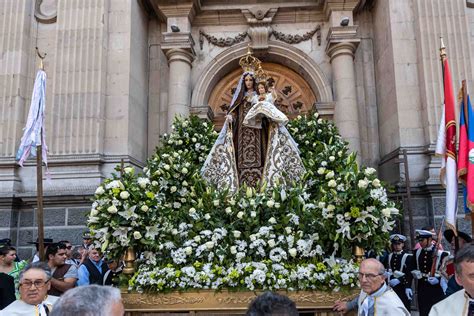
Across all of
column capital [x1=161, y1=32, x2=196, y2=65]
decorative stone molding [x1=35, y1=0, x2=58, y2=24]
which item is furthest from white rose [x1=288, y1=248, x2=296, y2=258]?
decorative stone molding [x1=35, y1=0, x2=58, y2=24]

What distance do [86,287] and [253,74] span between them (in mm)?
5902

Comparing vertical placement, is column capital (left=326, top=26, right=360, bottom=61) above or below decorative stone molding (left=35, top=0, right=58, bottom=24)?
below

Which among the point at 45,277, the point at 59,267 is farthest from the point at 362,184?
the point at 59,267

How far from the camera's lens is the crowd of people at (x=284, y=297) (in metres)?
2.15

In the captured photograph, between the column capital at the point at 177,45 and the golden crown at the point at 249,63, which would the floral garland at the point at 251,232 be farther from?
the column capital at the point at 177,45

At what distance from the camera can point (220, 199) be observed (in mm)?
6145

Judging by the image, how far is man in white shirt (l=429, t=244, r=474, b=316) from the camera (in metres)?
3.05

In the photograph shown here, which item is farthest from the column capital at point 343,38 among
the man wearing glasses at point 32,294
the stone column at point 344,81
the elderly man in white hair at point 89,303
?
the elderly man in white hair at point 89,303

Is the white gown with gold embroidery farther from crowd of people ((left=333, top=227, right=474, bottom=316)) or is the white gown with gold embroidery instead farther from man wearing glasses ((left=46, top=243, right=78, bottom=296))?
man wearing glasses ((left=46, top=243, right=78, bottom=296))

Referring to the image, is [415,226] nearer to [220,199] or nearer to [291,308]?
[220,199]

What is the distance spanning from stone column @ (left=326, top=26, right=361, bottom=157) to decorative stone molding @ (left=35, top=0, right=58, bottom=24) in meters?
7.51

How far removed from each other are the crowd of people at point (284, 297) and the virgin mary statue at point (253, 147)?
2187mm

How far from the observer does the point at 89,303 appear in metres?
2.05

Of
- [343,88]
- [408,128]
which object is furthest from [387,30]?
[408,128]
